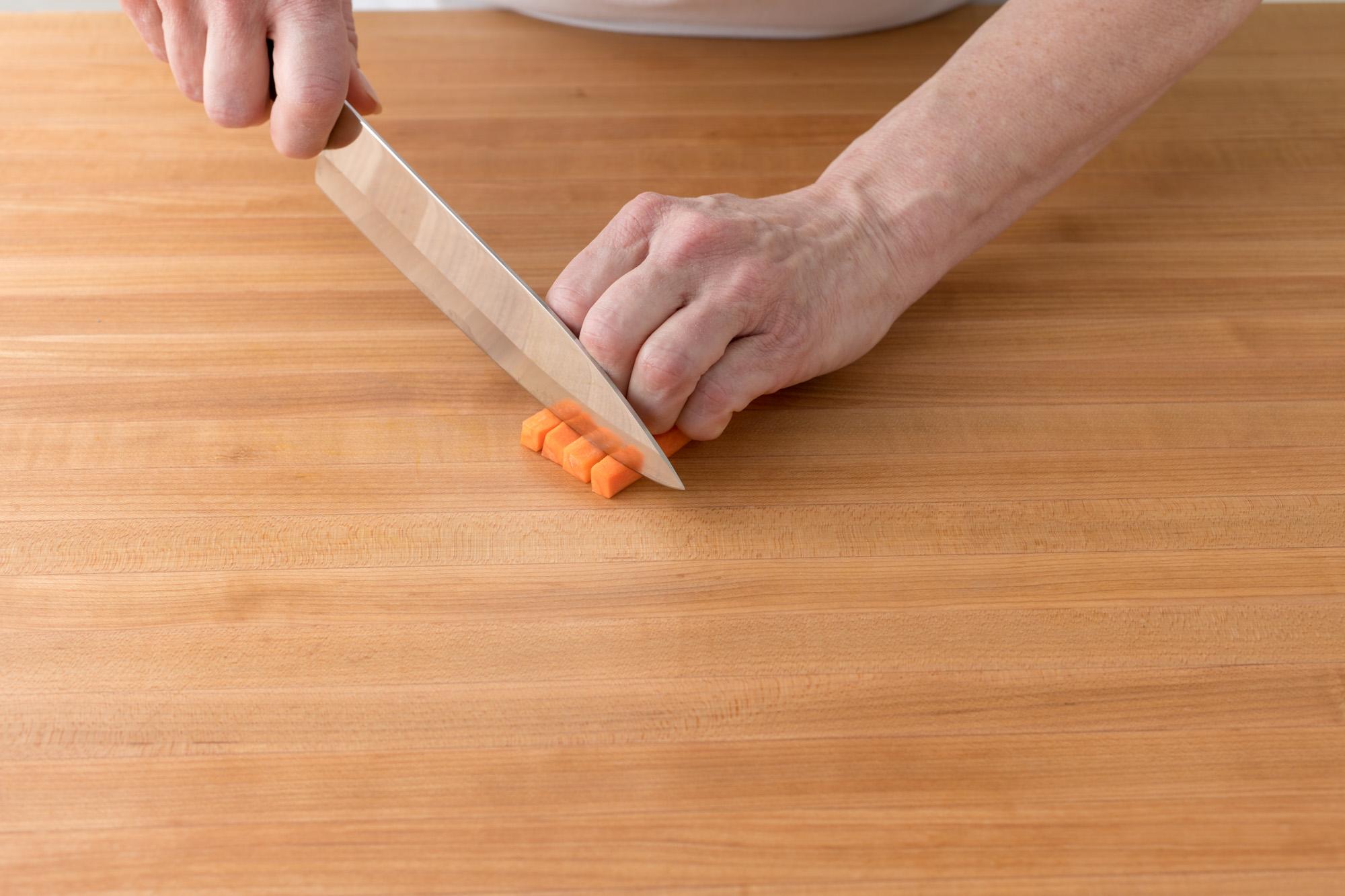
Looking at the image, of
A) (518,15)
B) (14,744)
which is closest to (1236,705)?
(14,744)

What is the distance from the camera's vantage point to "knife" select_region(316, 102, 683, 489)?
89 centimetres

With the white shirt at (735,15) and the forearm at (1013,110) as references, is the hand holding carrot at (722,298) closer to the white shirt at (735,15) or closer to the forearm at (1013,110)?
the forearm at (1013,110)

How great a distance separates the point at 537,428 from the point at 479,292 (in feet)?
0.41

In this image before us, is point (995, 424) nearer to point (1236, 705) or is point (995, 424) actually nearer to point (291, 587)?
point (1236, 705)

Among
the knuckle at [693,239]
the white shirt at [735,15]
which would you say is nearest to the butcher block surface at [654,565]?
the knuckle at [693,239]

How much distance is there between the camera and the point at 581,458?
0.90 metres

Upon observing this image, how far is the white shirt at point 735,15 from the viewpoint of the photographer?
4.70 feet

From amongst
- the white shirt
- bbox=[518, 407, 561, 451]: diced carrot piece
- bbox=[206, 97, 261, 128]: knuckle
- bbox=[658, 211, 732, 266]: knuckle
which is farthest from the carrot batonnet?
the white shirt

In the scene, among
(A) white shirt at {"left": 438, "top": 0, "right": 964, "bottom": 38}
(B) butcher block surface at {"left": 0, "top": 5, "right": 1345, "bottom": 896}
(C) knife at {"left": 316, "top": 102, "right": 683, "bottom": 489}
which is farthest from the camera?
(A) white shirt at {"left": 438, "top": 0, "right": 964, "bottom": 38}

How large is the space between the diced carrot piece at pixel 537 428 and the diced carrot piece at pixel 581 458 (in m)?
0.03

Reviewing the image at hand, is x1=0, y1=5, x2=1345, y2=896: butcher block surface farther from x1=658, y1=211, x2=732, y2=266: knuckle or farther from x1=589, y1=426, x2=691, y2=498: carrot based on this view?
x1=658, y1=211, x2=732, y2=266: knuckle

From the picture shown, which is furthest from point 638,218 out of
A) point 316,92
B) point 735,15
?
point 735,15

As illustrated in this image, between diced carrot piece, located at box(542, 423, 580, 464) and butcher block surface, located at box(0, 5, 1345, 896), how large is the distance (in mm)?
18

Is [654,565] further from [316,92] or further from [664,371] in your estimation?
[316,92]
